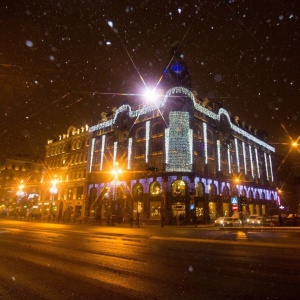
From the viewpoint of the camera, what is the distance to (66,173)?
56469mm

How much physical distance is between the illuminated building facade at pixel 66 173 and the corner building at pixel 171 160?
305cm

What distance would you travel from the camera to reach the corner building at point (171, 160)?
3819 centimetres

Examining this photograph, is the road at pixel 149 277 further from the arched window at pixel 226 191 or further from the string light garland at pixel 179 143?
the arched window at pixel 226 191

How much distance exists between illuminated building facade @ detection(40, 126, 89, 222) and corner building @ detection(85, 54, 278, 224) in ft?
10.0

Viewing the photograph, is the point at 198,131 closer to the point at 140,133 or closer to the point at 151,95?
the point at 151,95

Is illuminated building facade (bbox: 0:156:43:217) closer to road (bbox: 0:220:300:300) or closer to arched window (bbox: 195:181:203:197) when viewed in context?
arched window (bbox: 195:181:203:197)

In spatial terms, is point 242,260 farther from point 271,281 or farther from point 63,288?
point 63,288

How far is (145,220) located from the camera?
3866 centimetres

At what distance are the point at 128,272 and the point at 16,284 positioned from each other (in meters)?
2.58

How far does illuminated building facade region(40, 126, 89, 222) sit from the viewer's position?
5197cm

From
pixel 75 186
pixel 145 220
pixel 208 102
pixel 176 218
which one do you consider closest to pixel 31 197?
pixel 75 186

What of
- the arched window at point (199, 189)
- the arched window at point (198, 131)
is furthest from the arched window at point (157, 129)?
the arched window at point (199, 189)

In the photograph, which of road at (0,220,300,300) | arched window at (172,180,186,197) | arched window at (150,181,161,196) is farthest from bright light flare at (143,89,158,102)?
road at (0,220,300,300)

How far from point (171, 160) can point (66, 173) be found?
27.9m
